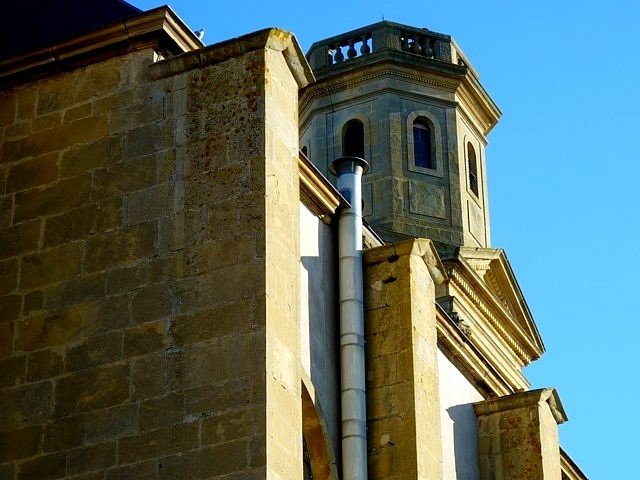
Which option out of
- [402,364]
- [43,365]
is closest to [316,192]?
[402,364]

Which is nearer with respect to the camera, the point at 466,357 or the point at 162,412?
the point at 162,412

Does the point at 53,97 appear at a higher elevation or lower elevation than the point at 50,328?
higher

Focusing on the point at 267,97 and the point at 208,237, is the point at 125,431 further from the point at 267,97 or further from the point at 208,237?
the point at 267,97

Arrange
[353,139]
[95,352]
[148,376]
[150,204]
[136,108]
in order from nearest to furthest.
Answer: [148,376] → [95,352] → [150,204] → [136,108] → [353,139]

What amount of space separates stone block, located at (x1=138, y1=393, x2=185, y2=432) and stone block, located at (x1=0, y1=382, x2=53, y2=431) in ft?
2.69

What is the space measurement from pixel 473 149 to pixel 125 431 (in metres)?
22.8

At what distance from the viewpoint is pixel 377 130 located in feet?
114

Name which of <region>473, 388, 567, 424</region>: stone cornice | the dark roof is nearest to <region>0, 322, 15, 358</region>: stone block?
the dark roof

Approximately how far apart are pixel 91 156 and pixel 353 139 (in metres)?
19.7

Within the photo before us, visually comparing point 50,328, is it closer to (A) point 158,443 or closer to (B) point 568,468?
(A) point 158,443

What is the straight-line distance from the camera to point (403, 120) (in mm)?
35062

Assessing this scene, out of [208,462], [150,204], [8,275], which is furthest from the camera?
[8,275]

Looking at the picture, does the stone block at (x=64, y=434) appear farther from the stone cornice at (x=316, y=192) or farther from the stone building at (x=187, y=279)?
the stone cornice at (x=316, y=192)

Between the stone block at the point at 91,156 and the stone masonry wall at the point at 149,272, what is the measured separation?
0.01 meters
